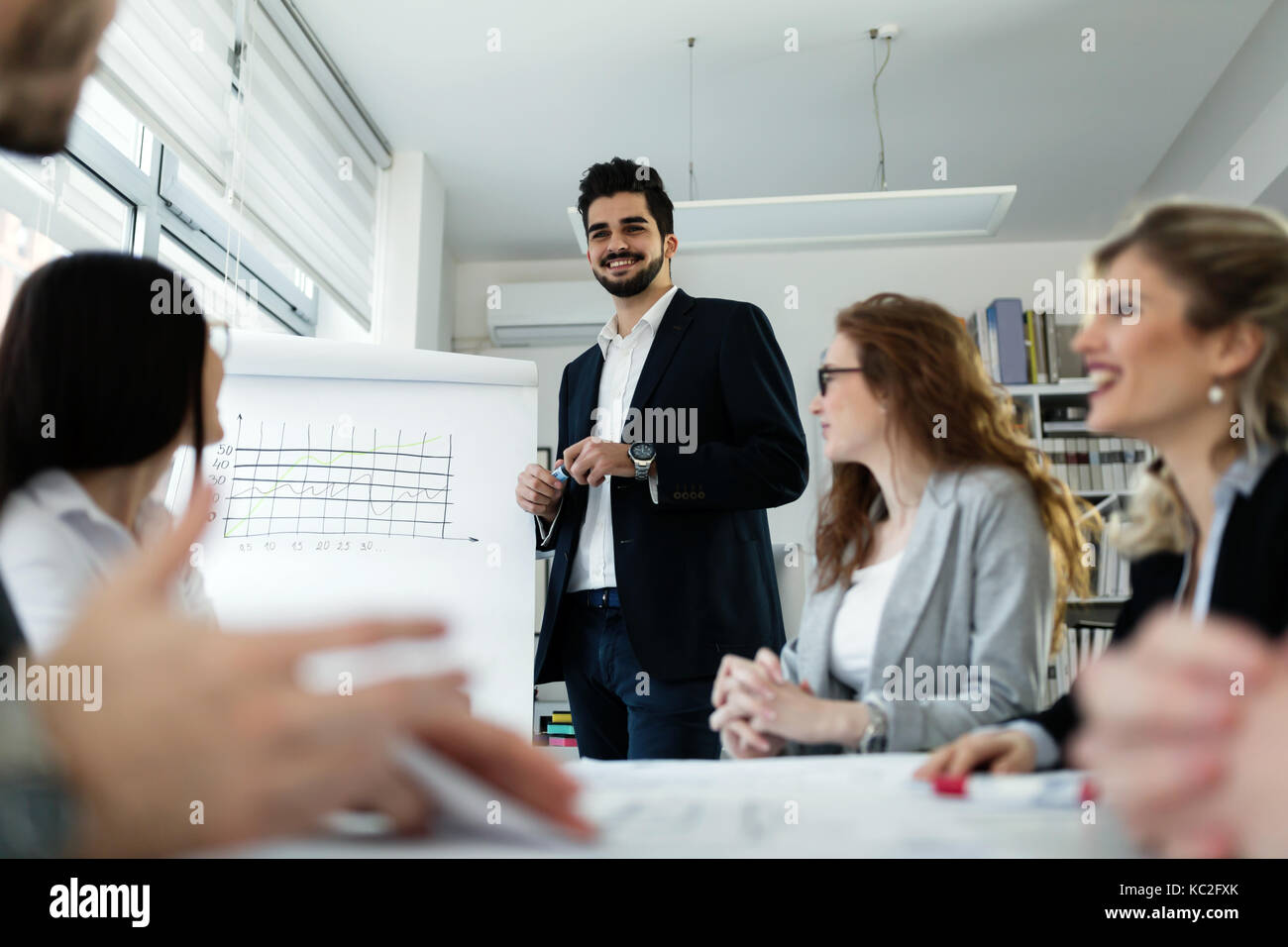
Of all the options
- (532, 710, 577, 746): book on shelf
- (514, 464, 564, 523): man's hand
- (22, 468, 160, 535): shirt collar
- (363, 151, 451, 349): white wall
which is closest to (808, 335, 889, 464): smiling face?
(514, 464, 564, 523): man's hand

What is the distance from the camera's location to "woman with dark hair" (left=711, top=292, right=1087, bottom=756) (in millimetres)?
628

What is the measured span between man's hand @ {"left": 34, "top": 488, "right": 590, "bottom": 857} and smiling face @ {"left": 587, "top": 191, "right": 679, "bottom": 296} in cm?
99

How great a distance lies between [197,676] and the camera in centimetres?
30

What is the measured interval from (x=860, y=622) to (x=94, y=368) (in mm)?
589

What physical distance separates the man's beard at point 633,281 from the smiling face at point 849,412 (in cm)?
57

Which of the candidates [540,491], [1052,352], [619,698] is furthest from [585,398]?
[1052,352]

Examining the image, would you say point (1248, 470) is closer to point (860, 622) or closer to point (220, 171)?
point (860, 622)

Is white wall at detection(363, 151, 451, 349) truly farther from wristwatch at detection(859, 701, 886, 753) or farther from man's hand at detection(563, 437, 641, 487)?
wristwatch at detection(859, 701, 886, 753)

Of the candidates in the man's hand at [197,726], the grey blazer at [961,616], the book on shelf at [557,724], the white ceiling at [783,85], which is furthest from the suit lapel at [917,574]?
the book on shelf at [557,724]

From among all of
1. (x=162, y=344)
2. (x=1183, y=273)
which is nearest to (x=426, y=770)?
(x=162, y=344)

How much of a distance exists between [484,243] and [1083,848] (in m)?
3.10

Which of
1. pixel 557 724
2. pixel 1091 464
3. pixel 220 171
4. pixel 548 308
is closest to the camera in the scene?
pixel 1091 464

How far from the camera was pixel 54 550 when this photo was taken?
1.18 feet
